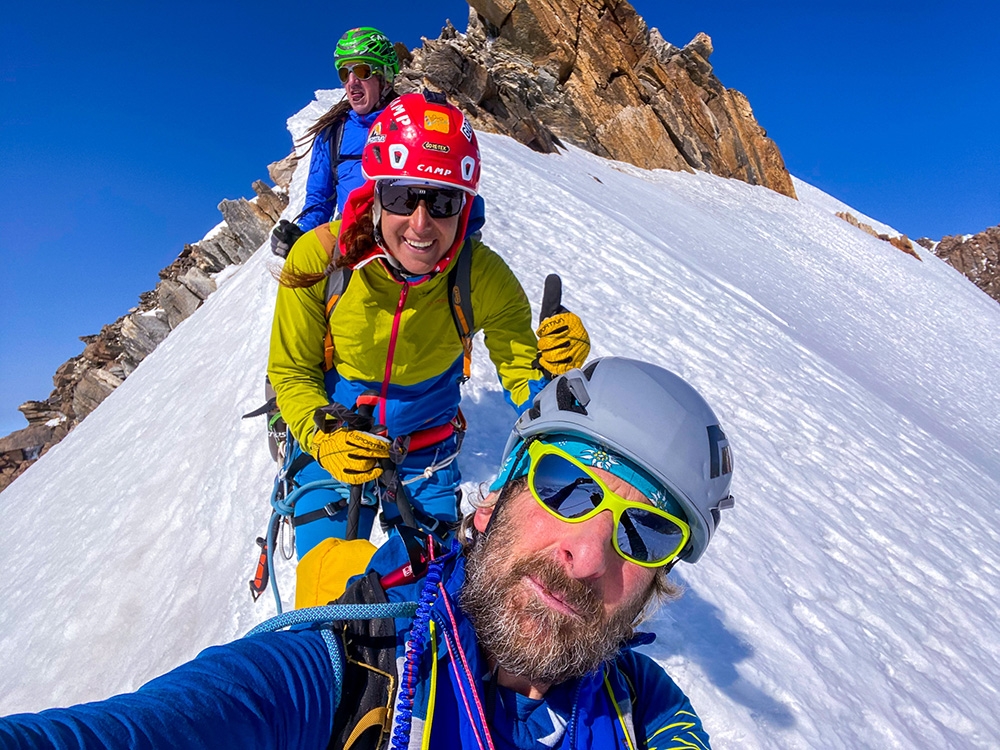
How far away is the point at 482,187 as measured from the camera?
12.5 metres

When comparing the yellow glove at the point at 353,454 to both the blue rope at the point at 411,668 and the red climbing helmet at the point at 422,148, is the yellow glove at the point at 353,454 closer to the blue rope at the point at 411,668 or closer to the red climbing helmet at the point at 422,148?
the blue rope at the point at 411,668

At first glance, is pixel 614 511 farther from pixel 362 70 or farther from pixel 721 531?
pixel 362 70

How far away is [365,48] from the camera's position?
17.0 feet

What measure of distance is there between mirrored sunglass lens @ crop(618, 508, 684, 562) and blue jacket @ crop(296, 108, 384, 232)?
12.6ft

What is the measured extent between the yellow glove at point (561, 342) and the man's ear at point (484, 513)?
102cm

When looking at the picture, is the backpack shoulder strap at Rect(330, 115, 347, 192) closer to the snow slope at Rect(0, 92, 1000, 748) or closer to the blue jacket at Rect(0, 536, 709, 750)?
the snow slope at Rect(0, 92, 1000, 748)

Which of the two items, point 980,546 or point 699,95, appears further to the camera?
point 699,95

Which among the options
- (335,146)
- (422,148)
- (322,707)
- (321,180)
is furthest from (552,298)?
(335,146)

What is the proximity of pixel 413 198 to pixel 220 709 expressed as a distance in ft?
7.04

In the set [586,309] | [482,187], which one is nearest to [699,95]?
[482,187]

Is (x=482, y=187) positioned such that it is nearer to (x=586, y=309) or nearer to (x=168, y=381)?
(x=586, y=309)

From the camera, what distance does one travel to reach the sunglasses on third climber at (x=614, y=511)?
1831 mm

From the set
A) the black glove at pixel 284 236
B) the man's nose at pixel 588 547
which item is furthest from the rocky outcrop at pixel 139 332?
the man's nose at pixel 588 547

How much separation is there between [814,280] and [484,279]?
22165 millimetres
